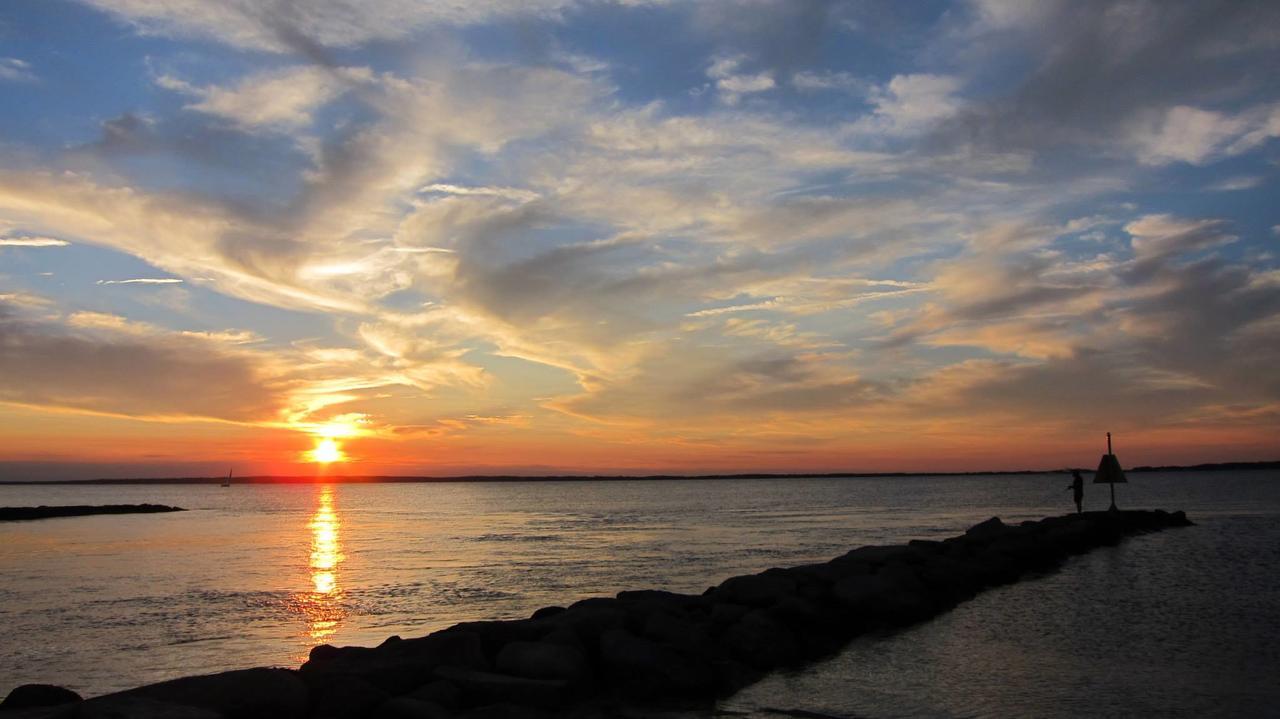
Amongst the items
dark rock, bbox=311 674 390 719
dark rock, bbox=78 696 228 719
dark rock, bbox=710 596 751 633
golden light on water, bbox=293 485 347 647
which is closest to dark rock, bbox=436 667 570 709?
dark rock, bbox=311 674 390 719

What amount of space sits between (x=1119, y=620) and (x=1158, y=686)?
16.1ft

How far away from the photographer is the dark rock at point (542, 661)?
1057cm

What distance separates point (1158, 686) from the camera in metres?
10.5

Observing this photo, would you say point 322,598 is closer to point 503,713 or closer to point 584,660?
point 584,660

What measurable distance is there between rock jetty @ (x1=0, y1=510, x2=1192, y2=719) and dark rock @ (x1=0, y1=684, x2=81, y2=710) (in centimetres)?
2

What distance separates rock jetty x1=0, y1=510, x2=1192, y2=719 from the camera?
8.67m

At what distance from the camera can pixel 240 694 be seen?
862cm

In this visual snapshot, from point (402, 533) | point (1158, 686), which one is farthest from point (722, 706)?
point (402, 533)

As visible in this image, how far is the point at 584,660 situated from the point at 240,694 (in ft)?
13.3

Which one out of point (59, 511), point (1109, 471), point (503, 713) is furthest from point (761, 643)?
point (59, 511)

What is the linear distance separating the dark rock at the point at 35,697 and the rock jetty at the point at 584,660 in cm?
2

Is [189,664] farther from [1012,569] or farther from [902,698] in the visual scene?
[1012,569]

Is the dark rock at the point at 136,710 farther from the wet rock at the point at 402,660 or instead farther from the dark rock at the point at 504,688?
the dark rock at the point at 504,688

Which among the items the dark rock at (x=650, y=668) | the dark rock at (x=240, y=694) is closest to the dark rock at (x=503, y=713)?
the dark rock at (x=240, y=694)
